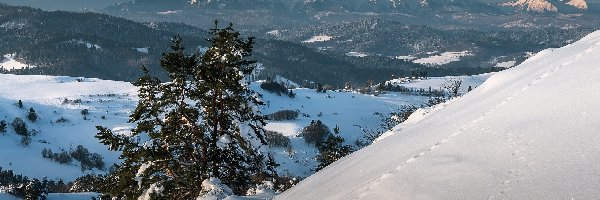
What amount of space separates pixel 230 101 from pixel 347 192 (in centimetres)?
863

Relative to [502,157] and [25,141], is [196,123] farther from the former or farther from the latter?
[25,141]

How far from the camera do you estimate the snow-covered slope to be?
891 cm

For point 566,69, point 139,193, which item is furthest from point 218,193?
point 566,69

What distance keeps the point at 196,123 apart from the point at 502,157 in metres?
11.1

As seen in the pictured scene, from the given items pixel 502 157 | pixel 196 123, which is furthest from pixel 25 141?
pixel 502 157

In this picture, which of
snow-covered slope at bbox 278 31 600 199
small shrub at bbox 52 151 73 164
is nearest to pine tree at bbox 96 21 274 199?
snow-covered slope at bbox 278 31 600 199

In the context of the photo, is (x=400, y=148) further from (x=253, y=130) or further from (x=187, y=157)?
(x=187, y=157)

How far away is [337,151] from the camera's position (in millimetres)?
40719

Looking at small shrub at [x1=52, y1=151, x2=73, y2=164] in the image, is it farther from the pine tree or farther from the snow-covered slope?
the snow-covered slope

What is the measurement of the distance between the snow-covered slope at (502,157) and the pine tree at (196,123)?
16.8ft

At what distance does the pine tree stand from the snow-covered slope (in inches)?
202

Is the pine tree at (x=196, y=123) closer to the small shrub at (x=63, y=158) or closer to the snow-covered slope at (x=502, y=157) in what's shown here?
the snow-covered slope at (x=502, y=157)

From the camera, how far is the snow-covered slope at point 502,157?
8.91m

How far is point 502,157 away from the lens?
10.6 metres
